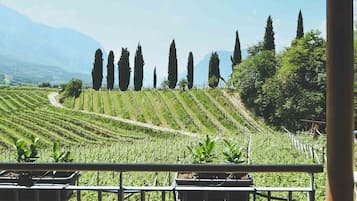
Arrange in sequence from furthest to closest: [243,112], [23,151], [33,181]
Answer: [243,112]
[23,151]
[33,181]

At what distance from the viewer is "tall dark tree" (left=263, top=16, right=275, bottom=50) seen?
900 inches

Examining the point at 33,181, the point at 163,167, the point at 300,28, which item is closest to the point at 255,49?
the point at 300,28

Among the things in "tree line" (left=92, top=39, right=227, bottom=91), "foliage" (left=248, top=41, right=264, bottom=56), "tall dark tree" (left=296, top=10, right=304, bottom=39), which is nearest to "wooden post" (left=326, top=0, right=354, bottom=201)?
"tall dark tree" (left=296, top=10, right=304, bottom=39)

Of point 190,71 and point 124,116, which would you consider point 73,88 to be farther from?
point 190,71

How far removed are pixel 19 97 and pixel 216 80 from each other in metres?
13.1

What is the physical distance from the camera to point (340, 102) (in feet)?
3.53

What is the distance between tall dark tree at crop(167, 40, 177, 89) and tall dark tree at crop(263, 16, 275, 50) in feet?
18.3

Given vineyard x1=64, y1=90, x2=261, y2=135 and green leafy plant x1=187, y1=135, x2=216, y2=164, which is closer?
green leafy plant x1=187, y1=135, x2=216, y2=164

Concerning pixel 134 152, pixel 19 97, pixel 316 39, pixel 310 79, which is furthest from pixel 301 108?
pixel 19 97

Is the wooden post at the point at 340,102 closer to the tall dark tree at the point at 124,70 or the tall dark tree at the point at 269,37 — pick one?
the tall dark tree at the point at 269,37

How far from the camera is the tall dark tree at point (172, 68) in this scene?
25.2m

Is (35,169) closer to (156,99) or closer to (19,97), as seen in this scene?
(156,99)

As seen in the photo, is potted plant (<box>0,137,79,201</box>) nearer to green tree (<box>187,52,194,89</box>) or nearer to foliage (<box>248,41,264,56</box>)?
green tree (<box>187,52,194,89</box>)

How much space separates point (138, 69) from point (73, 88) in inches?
175
